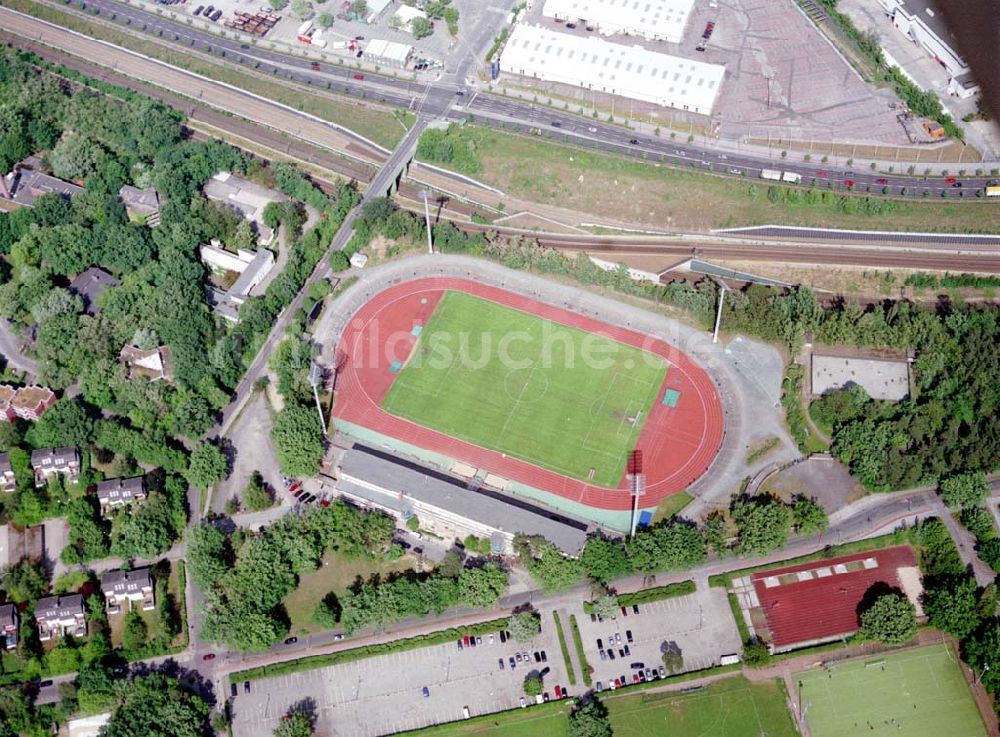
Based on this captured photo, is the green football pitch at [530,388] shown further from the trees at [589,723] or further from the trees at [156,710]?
the trees at [156,710]

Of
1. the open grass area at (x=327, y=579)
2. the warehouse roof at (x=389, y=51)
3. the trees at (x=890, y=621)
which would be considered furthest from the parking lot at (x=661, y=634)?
the warehouse roof at (x=389, y=51)

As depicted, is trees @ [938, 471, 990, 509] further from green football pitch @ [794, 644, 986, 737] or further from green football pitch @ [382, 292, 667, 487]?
green football pitch @ [382, 292, 667, 487]

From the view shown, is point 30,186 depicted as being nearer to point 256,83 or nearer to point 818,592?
point 256,83

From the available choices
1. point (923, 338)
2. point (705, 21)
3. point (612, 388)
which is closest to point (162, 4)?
point (705, 21)

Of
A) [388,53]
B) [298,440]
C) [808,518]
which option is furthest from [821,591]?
[388,53]

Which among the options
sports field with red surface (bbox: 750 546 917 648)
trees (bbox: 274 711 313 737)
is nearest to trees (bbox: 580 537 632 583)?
sports field with red surface (bbox: 750 546 917 648)

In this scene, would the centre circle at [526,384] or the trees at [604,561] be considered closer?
the trees at [604,561]

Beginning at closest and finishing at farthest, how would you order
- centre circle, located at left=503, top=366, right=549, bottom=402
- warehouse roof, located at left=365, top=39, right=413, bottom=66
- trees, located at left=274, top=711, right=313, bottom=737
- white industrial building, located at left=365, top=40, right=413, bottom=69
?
trees, located at left=274, top=711, right=313, bottom=737
centre circle, located at left=503, top=366, right=549, bottom=402
warehouse roof, located at left=365, top=39, right=413, bottom=66
white industrial building, located at left=365, top=40, right=413, bottom=69
